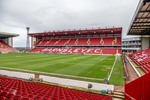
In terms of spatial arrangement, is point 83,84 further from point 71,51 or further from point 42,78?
point 71,51

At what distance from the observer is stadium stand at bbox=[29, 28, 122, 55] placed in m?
55.7

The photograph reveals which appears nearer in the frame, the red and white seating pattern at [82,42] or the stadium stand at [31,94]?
the stadium stand at [31,94]

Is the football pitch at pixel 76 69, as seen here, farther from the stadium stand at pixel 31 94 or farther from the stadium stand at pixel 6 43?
the stadium stand at pixel 6 43

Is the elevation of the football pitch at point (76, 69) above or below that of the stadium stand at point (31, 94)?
below

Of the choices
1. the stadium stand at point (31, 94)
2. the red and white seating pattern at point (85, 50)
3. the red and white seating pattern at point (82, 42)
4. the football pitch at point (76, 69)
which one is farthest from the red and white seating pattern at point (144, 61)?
the red and white seating pattern at point (82, 42)

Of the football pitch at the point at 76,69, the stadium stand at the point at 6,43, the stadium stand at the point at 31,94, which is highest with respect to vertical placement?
the stadium stand at the point at 6,43

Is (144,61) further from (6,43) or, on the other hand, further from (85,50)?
(6,43)

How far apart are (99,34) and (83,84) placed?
52.3 meters

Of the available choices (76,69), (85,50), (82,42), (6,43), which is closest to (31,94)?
(76,69)

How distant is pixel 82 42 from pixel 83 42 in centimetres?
47

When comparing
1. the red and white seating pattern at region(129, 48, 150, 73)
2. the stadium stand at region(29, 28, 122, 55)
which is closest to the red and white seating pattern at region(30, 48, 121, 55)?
the stadium stand at region(29, 28, 122, 55)

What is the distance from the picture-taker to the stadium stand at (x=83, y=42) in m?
55.7

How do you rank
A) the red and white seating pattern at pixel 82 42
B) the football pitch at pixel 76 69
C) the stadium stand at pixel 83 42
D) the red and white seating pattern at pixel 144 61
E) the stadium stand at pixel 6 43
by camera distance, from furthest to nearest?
the stadium stand at pixel 6 43 < the red and white seating pattern at pixel 82 42 < the stadium stand at pixel 83 42 < the red and white seating pattern at pixel 144 61 < the football pitch at pixel 76 69

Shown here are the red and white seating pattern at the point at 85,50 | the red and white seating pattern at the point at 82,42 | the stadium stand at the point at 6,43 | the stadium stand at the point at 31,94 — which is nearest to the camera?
the stadium stand at the point at 31,94
